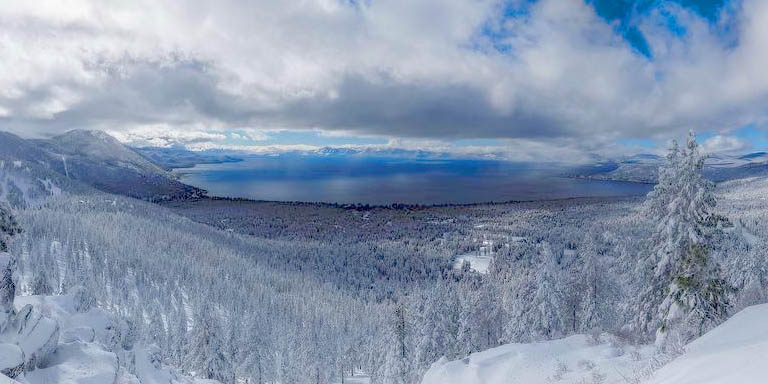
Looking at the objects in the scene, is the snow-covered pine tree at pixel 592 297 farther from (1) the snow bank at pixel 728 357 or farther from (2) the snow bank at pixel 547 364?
(1) the snow bank at pixel 728 357

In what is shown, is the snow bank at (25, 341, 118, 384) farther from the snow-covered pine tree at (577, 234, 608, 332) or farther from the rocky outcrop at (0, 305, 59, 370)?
the snow-covered pine tree at (577, 234, 608, 332)

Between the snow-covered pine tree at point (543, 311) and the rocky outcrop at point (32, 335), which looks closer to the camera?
the rocky outcrop at point (32, 335)

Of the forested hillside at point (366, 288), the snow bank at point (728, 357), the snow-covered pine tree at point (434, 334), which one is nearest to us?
the snow bank at point (728, 357)

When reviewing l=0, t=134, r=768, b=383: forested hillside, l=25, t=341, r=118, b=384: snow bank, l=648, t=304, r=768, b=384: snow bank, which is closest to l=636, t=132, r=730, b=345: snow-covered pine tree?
l=0, t=134, r=768, b=383: forested hillside

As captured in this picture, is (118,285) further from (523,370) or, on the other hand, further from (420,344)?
(523,370)

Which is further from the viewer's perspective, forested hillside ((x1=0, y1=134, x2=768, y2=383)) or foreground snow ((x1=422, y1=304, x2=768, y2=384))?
forested hillside ((x1=0, y1=134, x2=768, y2=383))

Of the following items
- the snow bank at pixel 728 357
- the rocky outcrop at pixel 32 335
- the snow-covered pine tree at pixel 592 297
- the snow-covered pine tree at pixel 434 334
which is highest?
the snow bank at pixel 728 357

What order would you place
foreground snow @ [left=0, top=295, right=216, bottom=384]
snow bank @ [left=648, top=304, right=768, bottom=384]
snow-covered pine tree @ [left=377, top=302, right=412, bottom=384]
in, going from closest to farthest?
snow bank @ [left=648, top=304, right=768, bottom=384] < foreground snow @ [left=0, top=295, right=216, bottom=384] < snow-covered pine tree @ [left=377, top=302, right=412, bottom=384]

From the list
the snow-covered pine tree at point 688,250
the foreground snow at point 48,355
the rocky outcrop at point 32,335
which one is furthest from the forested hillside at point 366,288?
the rocky outcrop at point 32,335

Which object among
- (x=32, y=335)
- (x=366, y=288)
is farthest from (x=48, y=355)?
(x=366, y=288)
